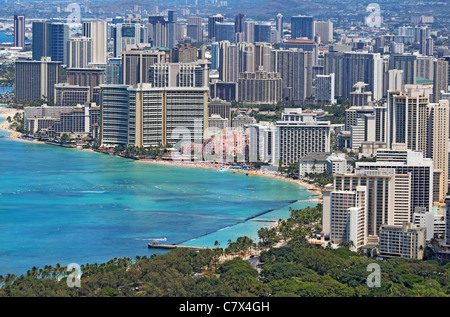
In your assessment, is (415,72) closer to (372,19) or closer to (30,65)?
(30,65)

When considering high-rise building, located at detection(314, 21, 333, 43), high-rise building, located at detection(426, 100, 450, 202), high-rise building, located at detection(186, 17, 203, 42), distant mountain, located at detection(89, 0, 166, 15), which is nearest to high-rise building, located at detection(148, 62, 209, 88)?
high-rise building, located at detection(426, 100, 450, 202)

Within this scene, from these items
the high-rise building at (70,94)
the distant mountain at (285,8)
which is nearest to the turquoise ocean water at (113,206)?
the high-rise building at (70,94)

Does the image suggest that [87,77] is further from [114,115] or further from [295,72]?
[114,115]

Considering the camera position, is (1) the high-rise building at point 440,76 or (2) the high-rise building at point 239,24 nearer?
(1) the high-rise building at point 440,76

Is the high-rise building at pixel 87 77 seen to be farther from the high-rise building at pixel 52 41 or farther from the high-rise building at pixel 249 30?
the high-rise building at pixel 249 30

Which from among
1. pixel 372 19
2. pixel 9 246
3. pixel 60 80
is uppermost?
pixel 372 19
